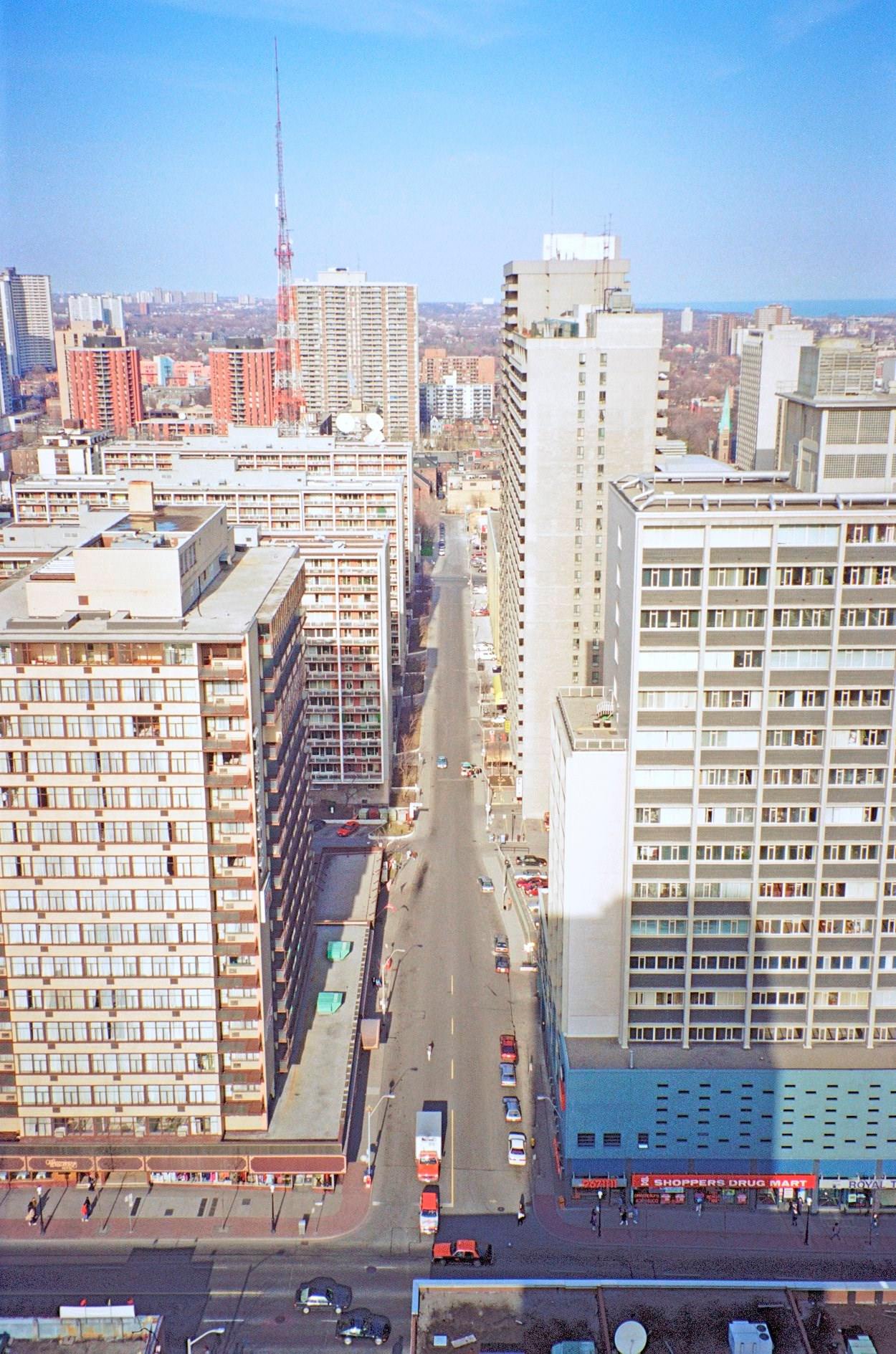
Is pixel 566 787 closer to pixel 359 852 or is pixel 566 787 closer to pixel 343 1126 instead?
pixel 343 1126

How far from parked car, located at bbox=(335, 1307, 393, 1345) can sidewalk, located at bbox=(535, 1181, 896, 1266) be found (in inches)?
360

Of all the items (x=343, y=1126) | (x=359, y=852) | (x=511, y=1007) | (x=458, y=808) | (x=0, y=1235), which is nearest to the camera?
(x=0, y=1235)

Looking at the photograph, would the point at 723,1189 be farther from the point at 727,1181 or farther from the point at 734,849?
the point at 734,849

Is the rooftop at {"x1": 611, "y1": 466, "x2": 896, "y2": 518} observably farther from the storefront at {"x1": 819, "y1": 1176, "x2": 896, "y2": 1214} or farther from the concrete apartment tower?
the storefront at {"x1": 819, "y1": 1176, "x2": 896, "y2": 1214}

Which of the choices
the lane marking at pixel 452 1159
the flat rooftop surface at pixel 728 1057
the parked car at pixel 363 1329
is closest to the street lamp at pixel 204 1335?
the parked car at pixel 363 1329

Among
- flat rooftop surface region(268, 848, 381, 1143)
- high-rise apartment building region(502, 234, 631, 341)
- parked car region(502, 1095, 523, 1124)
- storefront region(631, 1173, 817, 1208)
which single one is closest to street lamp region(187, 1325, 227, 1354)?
flat rooftop surface region(268, 848, 381, 1143)

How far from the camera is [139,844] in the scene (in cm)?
5106

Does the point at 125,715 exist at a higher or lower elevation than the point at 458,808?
higher

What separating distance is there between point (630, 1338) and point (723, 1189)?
23905 millimetres

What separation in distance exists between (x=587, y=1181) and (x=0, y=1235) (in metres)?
26.2

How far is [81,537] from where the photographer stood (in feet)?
183

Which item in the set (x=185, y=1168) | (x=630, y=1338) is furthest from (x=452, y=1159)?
(x=630, y=1338)

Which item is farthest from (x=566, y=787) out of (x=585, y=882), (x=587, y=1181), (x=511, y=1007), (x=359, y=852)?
(x=359, y=852)

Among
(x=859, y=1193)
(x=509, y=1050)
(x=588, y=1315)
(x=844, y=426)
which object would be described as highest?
(x=844, y=426)
